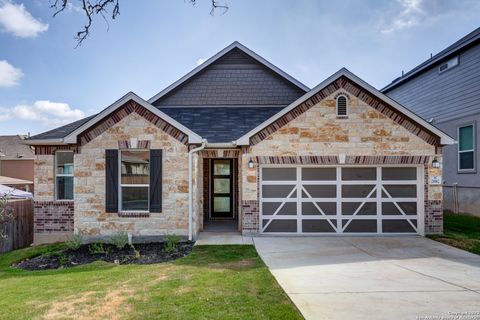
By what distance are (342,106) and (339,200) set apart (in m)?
3.00

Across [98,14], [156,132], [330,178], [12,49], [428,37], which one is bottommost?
[330,178]

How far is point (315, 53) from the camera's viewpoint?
44.4ft

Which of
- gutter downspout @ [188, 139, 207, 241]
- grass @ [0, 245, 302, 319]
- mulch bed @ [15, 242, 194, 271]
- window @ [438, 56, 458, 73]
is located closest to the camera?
grass @ [0, 245, 302, 319]

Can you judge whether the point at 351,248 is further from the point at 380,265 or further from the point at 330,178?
the point at 330,178

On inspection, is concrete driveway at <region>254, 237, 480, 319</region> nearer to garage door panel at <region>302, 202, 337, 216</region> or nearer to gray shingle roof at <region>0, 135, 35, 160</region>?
garage door panel at <region>302, 202, 337, 216</region>

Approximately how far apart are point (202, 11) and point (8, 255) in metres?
8.61

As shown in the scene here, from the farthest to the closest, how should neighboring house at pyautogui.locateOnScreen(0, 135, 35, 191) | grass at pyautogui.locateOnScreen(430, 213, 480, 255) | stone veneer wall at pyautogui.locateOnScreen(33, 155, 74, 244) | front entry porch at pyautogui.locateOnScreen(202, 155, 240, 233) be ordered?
1. neighboring house at pyautogui.locateOnScreen(0, 135, 35, 191)
2. front entry porch at pyautogui.locateOnScreen(202, 155, 240, 233)
3. stone veneer wall at pyautogui.locateOnScreen(33, 155, 74, 244)
4. grass at pyautogui.locateOnScreen(430, 213, 480, 255)

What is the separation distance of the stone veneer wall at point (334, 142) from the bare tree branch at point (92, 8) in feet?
18.6

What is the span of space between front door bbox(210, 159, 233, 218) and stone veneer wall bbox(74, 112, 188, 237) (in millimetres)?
3683

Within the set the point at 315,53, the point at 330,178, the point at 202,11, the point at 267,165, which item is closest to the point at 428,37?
the point at 315,53

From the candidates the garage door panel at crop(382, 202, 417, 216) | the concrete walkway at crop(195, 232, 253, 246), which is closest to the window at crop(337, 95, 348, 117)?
the garage door panel at crop(382, 202, 417, 216)

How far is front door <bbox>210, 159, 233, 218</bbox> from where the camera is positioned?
13.0 meters

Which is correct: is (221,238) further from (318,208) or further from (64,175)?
(64,175)

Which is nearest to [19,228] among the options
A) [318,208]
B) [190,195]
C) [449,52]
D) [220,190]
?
[190,195]
